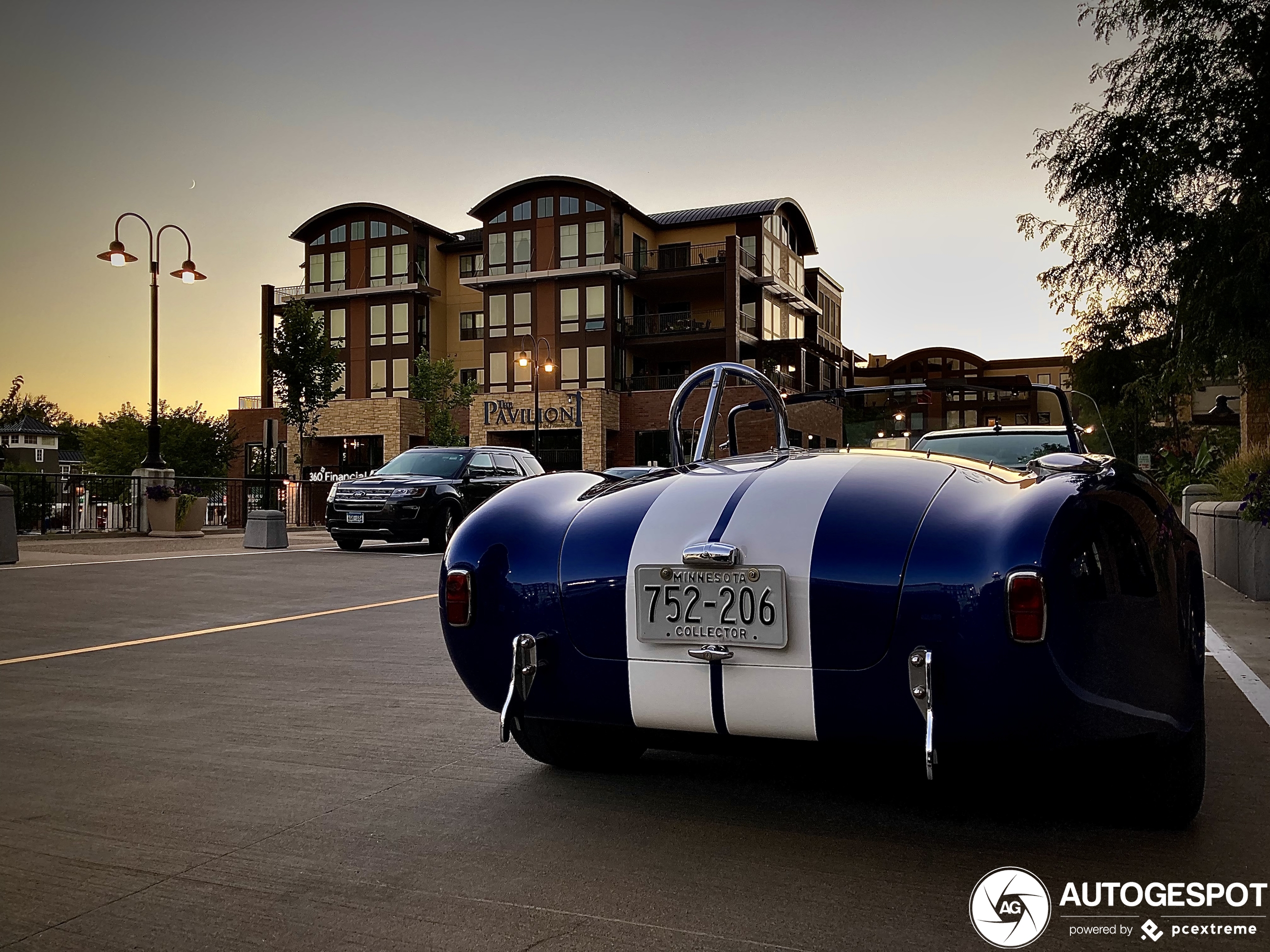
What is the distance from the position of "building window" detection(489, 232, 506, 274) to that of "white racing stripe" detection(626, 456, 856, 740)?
174 ft

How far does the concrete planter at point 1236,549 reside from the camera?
945cm

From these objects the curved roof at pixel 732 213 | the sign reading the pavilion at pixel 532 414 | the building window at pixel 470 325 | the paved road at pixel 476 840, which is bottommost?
the paved road at pixel 476 840

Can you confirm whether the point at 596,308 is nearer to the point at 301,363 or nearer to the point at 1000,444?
the point at 301,363

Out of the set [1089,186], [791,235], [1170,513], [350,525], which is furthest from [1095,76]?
[791,235]

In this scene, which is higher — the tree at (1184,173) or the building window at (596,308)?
the building window at (596,308)

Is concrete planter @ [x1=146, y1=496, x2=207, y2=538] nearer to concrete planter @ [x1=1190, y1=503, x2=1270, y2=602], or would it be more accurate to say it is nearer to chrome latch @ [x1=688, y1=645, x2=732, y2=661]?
concrete planter @ [x1=1190, y1=503, x2=1270, y2=602]

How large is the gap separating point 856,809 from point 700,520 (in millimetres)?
1068

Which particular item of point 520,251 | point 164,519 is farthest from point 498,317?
point 164,519

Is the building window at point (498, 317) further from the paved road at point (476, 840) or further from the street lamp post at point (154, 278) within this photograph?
the paved road at point (476, 840)

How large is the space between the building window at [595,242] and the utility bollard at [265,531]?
35438 millimetres

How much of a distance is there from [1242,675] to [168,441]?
6999 centimetres

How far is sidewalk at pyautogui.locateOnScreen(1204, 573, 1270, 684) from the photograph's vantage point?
6.42 m

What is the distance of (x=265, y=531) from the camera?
60.6ft

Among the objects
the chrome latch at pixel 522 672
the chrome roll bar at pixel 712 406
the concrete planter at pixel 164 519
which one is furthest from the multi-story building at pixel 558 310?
the chrome latch at pixel 522 672
